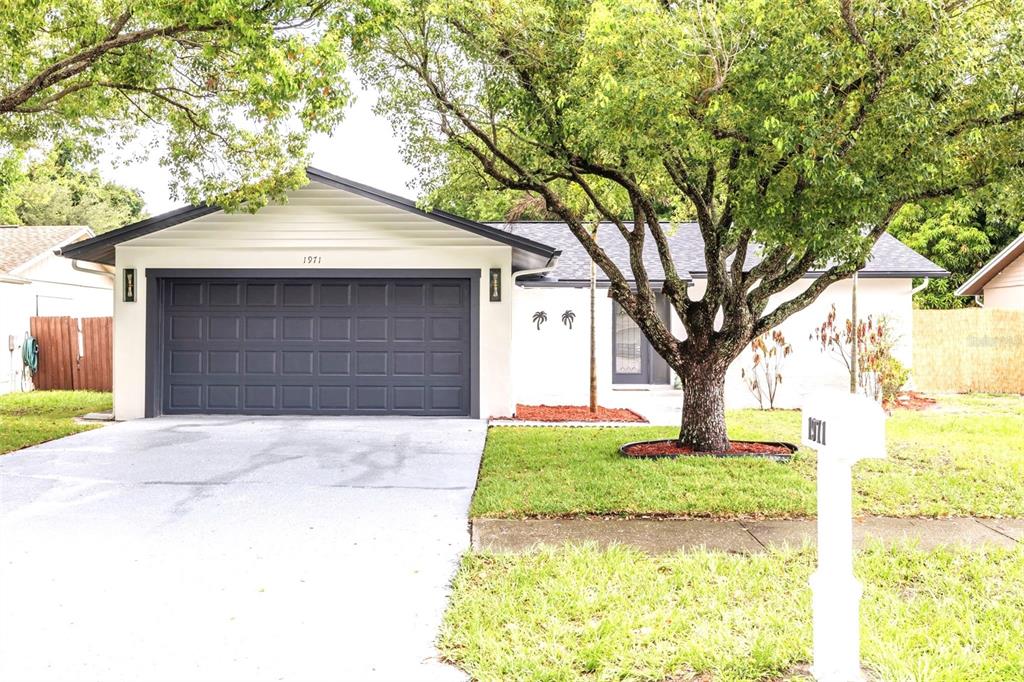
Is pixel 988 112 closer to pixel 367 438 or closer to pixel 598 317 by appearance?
pixel 367 438

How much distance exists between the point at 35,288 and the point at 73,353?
2956 mm

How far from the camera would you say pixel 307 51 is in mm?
7387

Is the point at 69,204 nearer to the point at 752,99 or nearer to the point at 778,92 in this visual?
the point at 752,99

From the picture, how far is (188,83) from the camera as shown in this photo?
1046cm

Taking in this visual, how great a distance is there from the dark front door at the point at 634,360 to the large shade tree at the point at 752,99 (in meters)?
7.72

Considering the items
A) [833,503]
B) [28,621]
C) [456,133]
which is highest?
[456,133]

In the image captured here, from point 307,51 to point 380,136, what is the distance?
2472mm

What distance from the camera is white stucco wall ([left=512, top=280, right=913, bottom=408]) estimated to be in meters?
14.2

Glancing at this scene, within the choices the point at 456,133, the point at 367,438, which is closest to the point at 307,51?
the point at 456,133

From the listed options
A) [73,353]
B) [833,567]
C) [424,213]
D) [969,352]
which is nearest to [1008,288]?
[969,352]

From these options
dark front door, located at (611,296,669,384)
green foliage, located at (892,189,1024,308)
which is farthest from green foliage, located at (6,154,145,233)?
green foliage, located at (892,189,1024,308)

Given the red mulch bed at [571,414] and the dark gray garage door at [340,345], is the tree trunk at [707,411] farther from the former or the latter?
the dark gray garage door at [340,345]

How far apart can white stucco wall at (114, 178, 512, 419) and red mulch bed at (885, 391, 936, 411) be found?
6758 millimetres

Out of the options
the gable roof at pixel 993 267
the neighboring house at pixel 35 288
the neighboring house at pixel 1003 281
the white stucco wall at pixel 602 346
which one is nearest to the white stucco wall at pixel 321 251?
the white stucco wall at pixel 602 346
